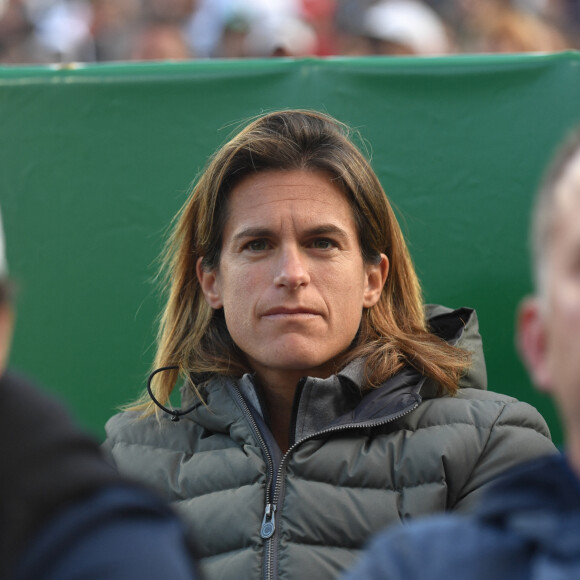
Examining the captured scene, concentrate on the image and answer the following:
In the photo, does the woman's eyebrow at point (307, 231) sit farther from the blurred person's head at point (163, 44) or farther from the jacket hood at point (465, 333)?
the blurred person's head at point (163, 44)

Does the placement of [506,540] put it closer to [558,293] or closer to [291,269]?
[558,293]

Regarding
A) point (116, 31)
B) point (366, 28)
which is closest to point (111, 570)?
point (366, 28)

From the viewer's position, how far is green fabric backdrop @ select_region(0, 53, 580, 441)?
3.15m

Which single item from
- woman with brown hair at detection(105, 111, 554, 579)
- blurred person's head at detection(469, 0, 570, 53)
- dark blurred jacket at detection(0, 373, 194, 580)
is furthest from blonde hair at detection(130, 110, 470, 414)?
blurred person's head at detection(469, 0, 570, 53)

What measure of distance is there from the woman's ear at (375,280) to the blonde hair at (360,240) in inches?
0.9

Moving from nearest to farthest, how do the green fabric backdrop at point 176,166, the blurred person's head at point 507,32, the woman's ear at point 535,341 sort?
the woman's ear at point 535,341
the green fabric backdrop at point 176,166
the blurred person's head at point 507,32

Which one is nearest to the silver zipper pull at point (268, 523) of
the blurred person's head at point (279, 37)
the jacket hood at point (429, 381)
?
the jacket hood at point (429, 381)

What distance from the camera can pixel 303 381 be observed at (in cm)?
244

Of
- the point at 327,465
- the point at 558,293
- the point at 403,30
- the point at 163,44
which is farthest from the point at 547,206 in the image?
the point at 163,44

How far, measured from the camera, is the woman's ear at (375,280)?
8.88ft

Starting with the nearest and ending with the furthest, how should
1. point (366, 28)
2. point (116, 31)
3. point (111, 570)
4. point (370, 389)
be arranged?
point (111, 570)
point (370, 389)
point (366, 28)
point (116, 31)

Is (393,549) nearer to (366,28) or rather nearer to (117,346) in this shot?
(117,346)

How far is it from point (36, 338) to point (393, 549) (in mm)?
2157

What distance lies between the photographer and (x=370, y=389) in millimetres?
2512
